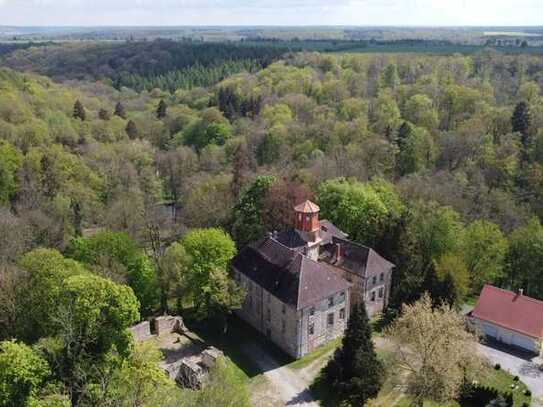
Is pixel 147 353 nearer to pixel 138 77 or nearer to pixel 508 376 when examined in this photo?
pixel 508 376

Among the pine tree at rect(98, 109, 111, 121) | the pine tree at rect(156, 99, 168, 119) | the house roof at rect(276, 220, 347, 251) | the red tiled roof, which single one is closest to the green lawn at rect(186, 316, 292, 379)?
the house roof at rect(276, 220, 347, 251)

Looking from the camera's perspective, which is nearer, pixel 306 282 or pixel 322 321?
pixel 306 282

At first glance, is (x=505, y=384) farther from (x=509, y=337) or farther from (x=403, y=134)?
(x=403, y=134)

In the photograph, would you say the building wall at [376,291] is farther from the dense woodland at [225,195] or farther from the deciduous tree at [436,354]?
the deciduous tree at [436,354]

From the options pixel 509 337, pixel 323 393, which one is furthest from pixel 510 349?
pixel 323 393

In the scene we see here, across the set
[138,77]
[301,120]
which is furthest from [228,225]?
[138,77]

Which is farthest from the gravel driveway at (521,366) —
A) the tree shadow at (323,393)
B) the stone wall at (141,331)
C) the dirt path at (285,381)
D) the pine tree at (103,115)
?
the pine tree at (103,115)

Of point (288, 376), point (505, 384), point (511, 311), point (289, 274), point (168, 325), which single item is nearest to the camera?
point (505, 384)

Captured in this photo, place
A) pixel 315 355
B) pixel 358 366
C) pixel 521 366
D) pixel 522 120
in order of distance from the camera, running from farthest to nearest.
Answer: pixel 522 120, pixel 315 355, pixel 521 366, pixel 358 366
